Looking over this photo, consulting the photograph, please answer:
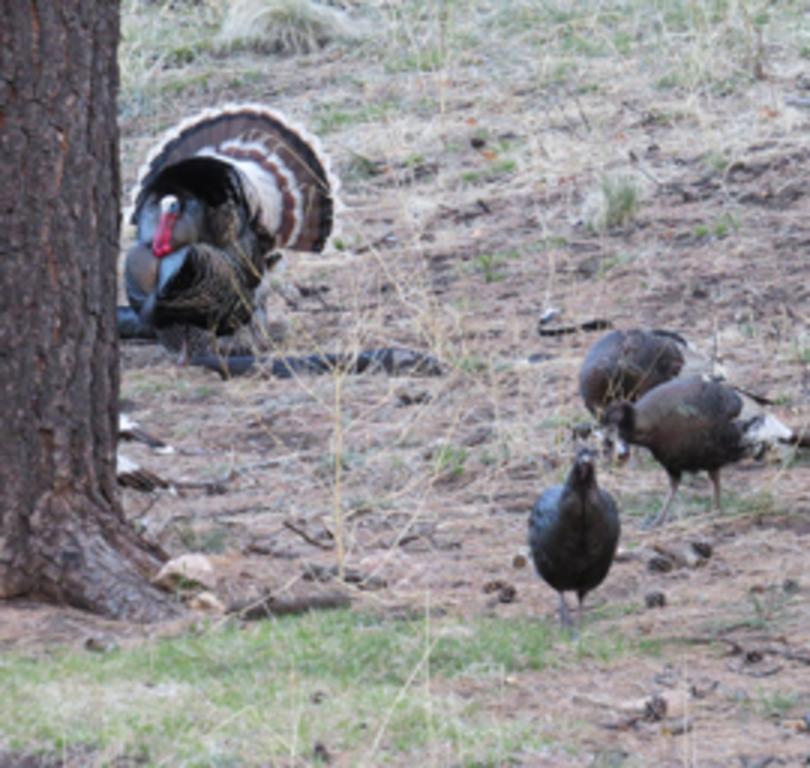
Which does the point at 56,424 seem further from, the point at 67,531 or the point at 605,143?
the point at 605,143

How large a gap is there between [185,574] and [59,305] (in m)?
0.94

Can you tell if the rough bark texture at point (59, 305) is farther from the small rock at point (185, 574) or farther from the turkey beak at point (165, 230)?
the turkey beak at point (165, 230)

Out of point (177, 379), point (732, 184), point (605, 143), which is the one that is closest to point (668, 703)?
point (177, 379)

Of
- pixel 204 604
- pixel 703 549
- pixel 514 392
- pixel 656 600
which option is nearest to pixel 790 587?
pixel 656 600

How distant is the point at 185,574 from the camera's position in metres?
5.39

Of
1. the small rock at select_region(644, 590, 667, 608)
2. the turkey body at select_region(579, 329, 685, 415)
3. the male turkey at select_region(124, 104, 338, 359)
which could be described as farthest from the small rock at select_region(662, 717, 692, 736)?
the male turkey at select_region(124, 104, 338, 359)

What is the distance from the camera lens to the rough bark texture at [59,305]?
5051mm

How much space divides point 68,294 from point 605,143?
7.43 m

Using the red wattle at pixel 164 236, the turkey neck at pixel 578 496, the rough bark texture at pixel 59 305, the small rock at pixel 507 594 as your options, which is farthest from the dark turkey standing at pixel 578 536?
the red wattle at pixel 164 236

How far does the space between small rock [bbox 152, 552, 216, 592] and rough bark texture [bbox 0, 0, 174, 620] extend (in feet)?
0.28

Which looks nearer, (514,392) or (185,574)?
(185,574)

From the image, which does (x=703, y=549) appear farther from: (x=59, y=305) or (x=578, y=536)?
(x=59, y=305)

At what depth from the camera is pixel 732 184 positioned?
1101 cm

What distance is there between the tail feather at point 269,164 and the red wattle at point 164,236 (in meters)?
0.31
